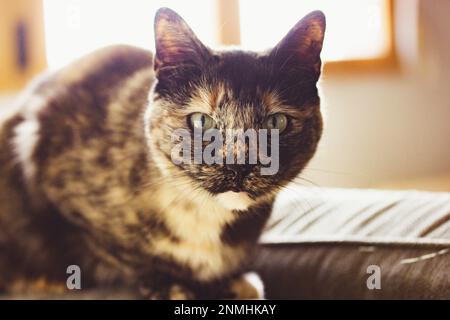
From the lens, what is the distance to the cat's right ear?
0.84 metres

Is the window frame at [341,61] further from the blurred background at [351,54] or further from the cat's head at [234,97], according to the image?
the cat's head at [234,97]

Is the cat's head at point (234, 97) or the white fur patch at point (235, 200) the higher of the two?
the cat's head at point (234, 97)

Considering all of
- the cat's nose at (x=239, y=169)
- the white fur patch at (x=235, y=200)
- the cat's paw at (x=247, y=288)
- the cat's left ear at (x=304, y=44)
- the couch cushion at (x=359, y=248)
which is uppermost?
the cat's left ear at (x=304, y=44)

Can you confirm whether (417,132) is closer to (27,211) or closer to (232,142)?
(232,142)

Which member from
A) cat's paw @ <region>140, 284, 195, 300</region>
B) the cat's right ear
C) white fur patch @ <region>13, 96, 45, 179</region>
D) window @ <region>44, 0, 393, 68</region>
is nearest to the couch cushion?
cat's paw @ <region>140, 284, 195, 300</region>

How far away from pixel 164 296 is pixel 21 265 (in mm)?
284

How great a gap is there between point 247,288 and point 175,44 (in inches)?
17.0

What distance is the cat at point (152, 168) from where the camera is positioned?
2.83ft

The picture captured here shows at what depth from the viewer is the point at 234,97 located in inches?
33.2

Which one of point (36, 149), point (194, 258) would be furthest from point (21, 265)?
point (194, 258)

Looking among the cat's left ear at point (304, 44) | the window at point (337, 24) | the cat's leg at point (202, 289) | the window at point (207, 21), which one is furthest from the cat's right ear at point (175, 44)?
the window at point (207, 21)

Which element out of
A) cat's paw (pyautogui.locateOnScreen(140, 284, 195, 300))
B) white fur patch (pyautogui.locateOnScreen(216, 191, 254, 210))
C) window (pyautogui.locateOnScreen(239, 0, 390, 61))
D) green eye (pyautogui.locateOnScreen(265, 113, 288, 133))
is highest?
window (pyautogui.locateOnScreen(239, 0, 390, 61))

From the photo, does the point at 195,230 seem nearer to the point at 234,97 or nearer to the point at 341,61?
the point at 234,97

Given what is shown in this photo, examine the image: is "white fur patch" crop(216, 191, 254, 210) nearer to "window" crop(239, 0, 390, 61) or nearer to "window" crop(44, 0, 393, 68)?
→ "window" crop(239, 0, 390, 61)
